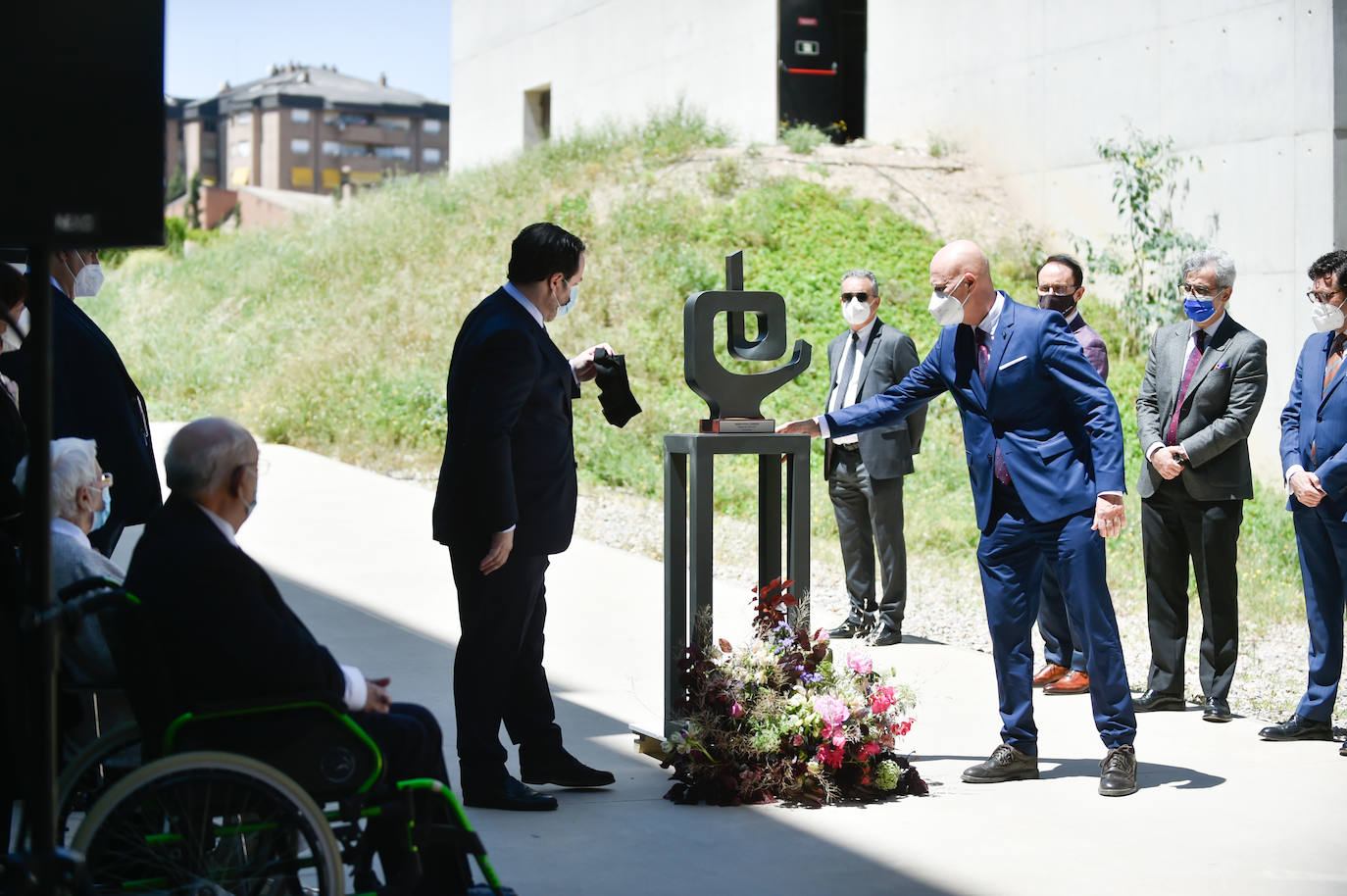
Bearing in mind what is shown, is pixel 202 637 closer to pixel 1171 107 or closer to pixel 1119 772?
pixel 1119 772

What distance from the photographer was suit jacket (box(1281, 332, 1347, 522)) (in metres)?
5.75

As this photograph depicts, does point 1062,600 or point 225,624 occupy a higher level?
point 225,624

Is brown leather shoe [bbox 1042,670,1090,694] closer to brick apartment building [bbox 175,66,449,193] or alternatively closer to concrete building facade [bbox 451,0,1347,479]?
concrete building facade [bbox 451,0,1347,479]

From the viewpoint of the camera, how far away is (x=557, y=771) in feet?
16.6

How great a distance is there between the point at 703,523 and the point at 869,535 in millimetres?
2799

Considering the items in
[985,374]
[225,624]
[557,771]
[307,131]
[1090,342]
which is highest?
[307,131]

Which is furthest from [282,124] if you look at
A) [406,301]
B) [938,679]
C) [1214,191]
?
[938,679]

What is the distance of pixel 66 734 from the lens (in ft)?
12.1

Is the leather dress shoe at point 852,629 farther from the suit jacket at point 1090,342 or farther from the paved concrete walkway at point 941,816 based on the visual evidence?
the suit jacket at point 1090,342

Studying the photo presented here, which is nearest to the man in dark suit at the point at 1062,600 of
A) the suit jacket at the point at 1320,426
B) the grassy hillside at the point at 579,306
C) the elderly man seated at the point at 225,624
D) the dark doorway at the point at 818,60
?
the suit jacket at the point at 1320,426

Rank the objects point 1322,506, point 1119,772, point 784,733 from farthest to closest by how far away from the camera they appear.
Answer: point 1322,506 → point 1119,772 → point 784,733

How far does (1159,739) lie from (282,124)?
97561mm

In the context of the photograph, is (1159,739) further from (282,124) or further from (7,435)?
(282,124)

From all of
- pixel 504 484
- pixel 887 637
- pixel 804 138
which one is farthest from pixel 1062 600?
pixel 804 138
